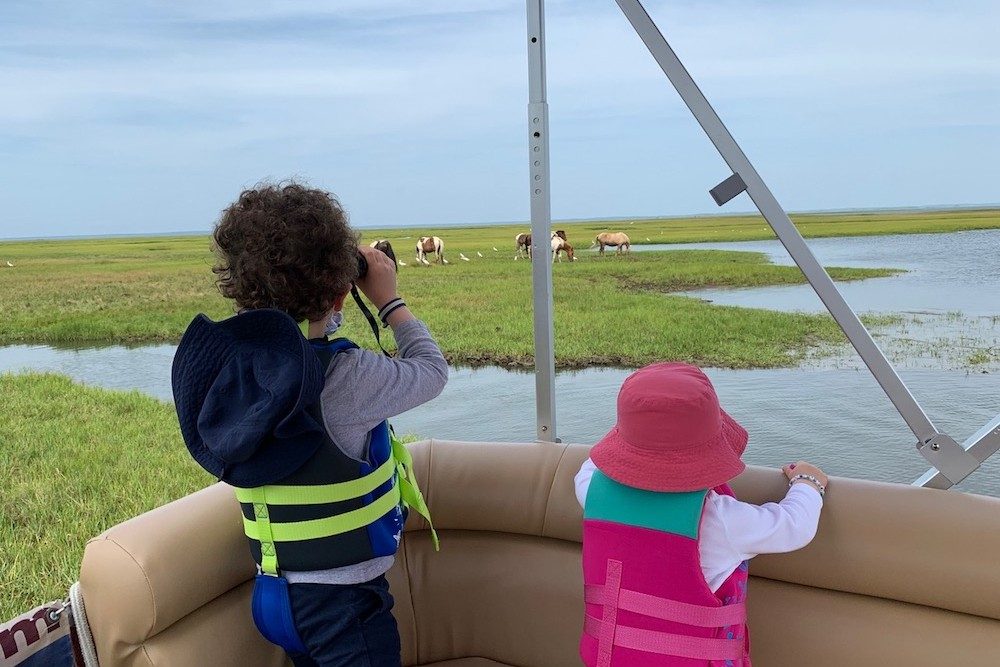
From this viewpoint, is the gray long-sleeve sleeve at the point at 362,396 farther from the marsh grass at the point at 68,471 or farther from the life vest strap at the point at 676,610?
the marsh grass at the point at 68,471

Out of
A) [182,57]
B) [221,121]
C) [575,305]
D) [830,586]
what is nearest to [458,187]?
[575,305]

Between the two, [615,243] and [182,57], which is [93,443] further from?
[615,243]

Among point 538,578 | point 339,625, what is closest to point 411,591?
point 538,578

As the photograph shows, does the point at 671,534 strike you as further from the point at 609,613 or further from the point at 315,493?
the point at 315,493

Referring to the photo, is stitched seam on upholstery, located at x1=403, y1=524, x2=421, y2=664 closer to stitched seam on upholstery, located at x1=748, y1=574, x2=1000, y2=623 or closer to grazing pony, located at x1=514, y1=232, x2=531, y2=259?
stitched seam on upholstery, located at x1=748, y1=574, x2=1000, y2=623

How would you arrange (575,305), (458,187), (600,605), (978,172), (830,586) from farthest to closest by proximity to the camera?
(575,305), (458,187), (978,172), (830,586), (600,605)

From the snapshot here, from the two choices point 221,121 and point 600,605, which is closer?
point 600,605

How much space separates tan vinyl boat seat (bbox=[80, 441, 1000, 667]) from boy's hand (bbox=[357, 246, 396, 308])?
0.48 m

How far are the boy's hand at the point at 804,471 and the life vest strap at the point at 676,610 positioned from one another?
0.30 m

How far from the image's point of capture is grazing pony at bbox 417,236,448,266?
8.91 feet

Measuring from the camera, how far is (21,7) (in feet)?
7.96

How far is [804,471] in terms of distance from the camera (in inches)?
55.1

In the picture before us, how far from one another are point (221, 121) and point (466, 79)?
0.81 m

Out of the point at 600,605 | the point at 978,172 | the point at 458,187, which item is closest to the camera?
the point at 600,605
